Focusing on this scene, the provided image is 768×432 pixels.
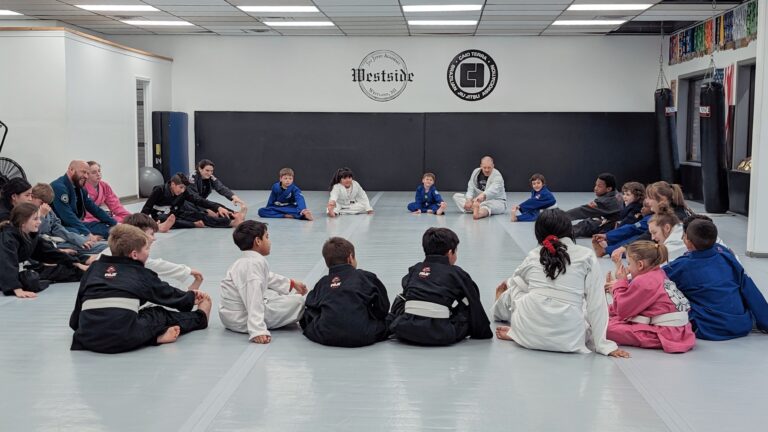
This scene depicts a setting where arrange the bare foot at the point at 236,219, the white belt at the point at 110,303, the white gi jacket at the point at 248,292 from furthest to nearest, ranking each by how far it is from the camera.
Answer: the bare foot at the point at 236,219 → the white gi jacket at the point at 248,292 → the white belt at the point at 110,303

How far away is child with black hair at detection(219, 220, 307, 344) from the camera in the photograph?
5.54 m

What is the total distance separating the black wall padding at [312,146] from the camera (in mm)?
19016

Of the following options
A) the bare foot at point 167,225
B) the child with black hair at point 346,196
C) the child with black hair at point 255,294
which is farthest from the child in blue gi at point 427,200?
the child with black hair at point 255,294

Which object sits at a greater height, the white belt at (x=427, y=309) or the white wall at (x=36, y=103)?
the white wall at (x=36, y=103)

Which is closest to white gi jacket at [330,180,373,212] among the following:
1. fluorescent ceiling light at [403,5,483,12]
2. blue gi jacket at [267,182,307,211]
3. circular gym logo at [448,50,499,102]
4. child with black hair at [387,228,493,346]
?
blue gi jacket at [267,182,307,211]

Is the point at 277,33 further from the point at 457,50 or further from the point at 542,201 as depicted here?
the point at 542,201

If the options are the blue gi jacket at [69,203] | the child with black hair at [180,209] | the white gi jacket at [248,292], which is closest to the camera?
the white gi jacket at [248,292]

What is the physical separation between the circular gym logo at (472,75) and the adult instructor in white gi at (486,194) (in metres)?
5.17

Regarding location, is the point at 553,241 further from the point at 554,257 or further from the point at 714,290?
the point at 714,290

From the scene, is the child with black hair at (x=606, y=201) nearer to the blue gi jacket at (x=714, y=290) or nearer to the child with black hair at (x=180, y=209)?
the child with black hair at (x=180, y=209)

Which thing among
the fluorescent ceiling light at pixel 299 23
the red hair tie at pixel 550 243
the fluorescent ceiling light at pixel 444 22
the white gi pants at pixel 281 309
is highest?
the fluorescent ceiling light at pixel 299 23

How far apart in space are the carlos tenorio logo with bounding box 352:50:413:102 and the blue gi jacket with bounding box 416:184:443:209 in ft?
18.2

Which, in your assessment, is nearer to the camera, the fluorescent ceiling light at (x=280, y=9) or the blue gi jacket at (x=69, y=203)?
the blue gi jacket at (x=69, y=203)

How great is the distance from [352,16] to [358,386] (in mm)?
11850
